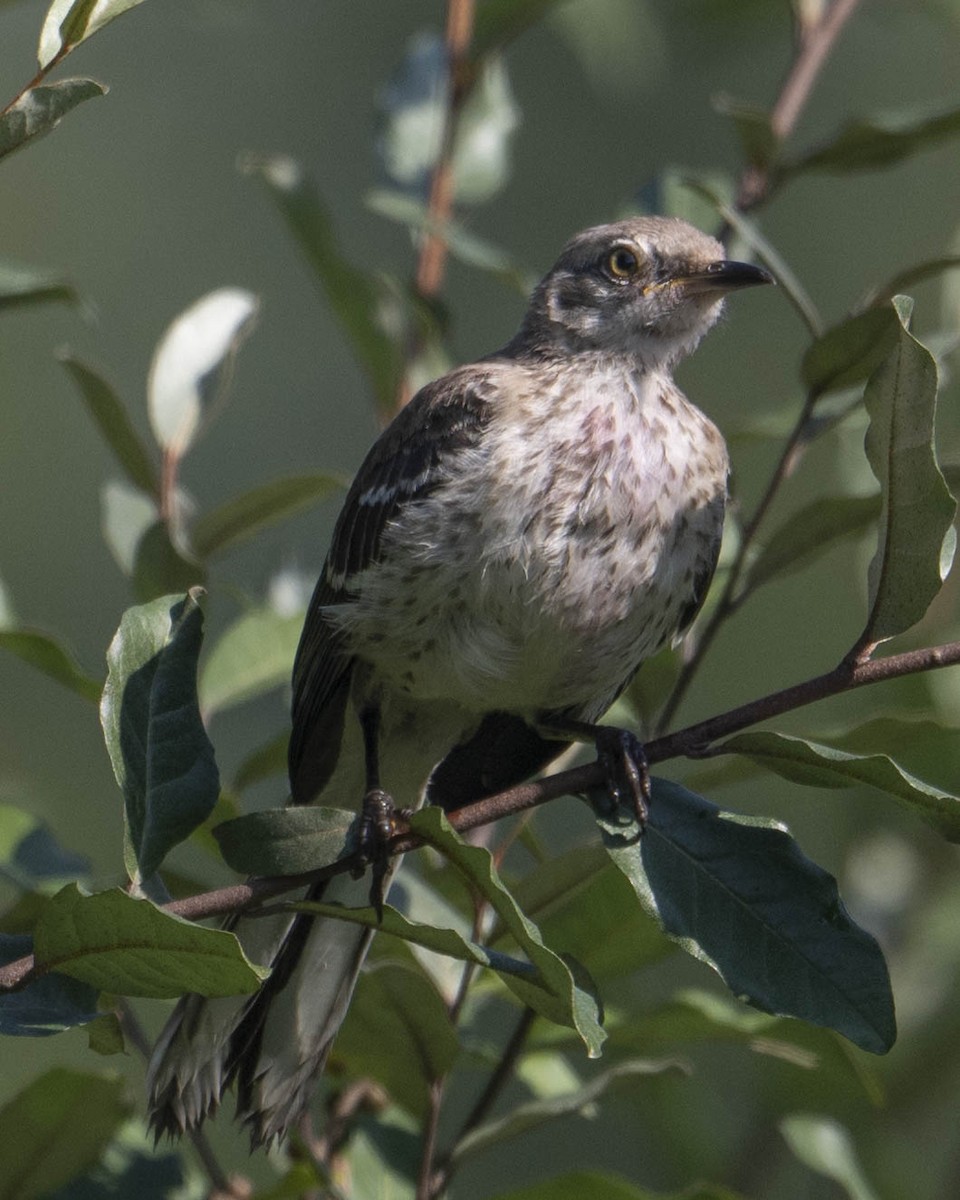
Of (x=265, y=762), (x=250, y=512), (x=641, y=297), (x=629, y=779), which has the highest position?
(x=250, y=512)

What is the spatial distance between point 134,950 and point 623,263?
2.55 metres

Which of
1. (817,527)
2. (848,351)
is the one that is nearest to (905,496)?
(817,527)

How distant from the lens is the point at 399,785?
4.09 m

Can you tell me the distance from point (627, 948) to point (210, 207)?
9870 millimetres

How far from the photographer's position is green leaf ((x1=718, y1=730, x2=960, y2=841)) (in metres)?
2.38

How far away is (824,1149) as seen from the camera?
3.36 meters

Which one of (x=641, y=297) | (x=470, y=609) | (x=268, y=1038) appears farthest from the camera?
(x=641, y=297)

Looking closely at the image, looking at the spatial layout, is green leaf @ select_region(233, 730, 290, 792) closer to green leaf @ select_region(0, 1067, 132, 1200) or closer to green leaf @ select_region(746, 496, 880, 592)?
green leaf @ select_region(0, 1067, 132, 1200)

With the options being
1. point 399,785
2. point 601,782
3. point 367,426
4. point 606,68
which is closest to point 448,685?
point 399,785

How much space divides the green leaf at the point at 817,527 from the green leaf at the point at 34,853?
1366 millimetres

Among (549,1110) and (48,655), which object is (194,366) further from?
(549,1110)

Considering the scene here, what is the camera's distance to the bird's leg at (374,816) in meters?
2.65

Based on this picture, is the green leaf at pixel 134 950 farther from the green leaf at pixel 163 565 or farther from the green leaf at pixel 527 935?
the green leaf at pixel 163 565

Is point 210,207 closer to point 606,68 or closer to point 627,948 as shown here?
point 606,68
